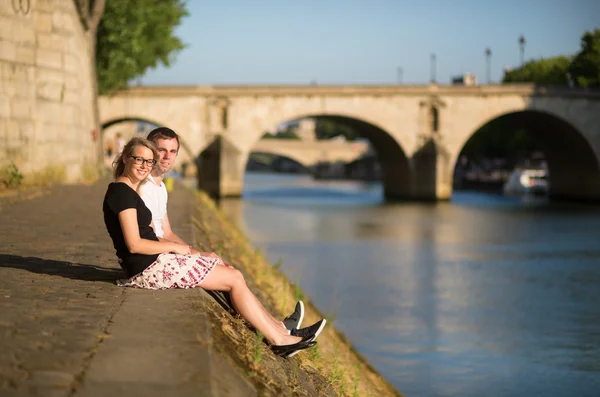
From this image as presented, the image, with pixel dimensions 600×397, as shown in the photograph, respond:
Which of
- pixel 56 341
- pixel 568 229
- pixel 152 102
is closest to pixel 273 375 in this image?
pixel 56 341

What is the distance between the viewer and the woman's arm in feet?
21.4

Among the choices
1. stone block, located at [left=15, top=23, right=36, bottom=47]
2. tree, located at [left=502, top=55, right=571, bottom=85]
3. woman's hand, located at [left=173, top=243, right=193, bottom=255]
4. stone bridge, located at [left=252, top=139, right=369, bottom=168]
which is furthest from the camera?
stone bridge, located at [left=252, top=139, right=369, bottom=168]

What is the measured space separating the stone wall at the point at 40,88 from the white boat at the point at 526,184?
163ft

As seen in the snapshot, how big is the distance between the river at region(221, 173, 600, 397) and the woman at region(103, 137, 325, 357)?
17.2 ft

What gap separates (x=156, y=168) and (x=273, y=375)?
238cm

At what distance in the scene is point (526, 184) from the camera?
67500 mm

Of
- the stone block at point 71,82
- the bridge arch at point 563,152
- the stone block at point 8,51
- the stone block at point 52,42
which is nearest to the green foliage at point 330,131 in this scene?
the bridge arch at point 563,152

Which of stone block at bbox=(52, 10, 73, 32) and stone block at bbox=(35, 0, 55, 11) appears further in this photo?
stone block at bbox=(52, 10, 73, 32)

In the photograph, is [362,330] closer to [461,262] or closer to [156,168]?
[156,168]

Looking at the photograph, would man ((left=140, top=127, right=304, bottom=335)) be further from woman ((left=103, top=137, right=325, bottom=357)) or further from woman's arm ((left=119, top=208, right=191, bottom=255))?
woman's arm ((left=119, top=208, right=191, bottom=255))

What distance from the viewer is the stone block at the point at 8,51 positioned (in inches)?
672

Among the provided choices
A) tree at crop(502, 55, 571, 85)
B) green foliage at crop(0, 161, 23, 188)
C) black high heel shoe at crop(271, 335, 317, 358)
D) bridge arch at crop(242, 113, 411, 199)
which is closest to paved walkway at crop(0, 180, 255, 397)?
black high heel shoe at crop(271, 335, 317, 358)

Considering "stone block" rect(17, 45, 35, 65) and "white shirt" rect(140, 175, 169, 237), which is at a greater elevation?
"stone block" rect(17, 45, 35, 65)

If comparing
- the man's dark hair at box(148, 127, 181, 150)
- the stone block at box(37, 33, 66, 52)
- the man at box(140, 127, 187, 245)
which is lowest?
the man at box(140, 127, 187, 245)
